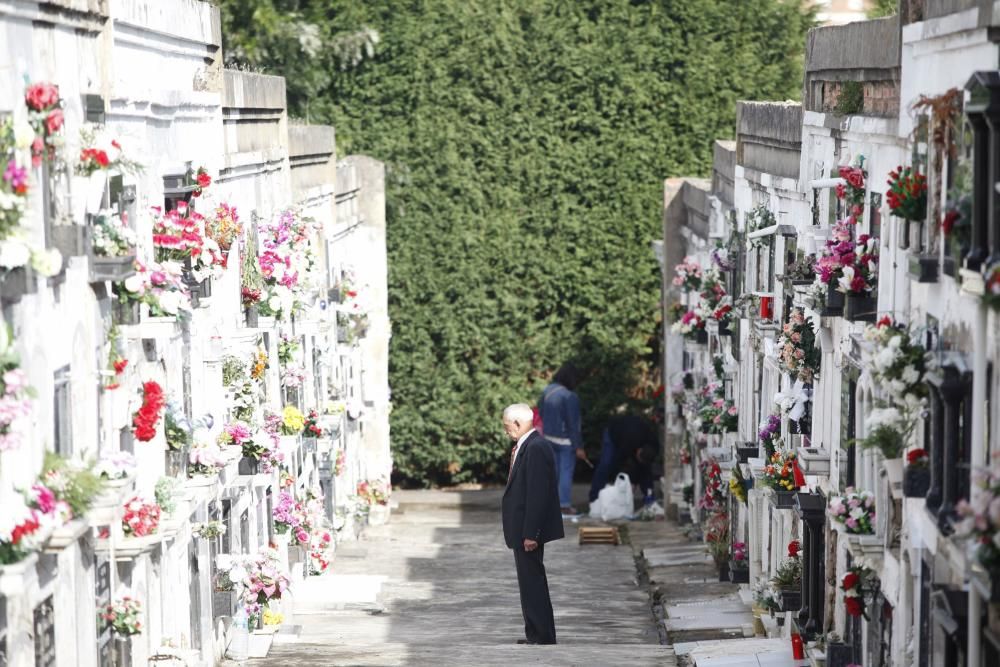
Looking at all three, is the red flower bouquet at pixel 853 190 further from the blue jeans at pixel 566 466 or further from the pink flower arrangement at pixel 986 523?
the blue jeans at pixel 566 466

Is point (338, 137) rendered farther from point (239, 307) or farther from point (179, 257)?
point (179, 257)

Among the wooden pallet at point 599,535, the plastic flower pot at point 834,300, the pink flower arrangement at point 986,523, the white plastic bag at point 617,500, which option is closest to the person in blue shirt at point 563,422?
the white plastic bag at point 617,500

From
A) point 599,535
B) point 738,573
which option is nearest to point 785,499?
point 738,573

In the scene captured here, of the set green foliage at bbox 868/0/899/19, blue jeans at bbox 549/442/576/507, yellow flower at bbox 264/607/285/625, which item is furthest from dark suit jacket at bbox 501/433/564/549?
green foliage at bbox 868/0/899/19

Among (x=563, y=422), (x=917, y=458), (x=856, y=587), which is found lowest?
(x=563, y=422)

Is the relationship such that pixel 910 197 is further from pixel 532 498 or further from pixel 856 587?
pixel 532 498

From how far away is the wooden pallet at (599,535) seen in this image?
25.7 meters

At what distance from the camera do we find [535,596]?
16.8 m

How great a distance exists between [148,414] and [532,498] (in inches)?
170

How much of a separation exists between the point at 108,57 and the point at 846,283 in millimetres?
5488

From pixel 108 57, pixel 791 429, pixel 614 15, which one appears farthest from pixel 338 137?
pixel 108 57

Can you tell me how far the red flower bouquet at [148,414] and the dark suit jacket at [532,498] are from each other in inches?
161

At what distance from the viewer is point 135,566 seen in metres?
13.5

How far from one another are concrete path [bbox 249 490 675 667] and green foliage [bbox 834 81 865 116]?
482cm
